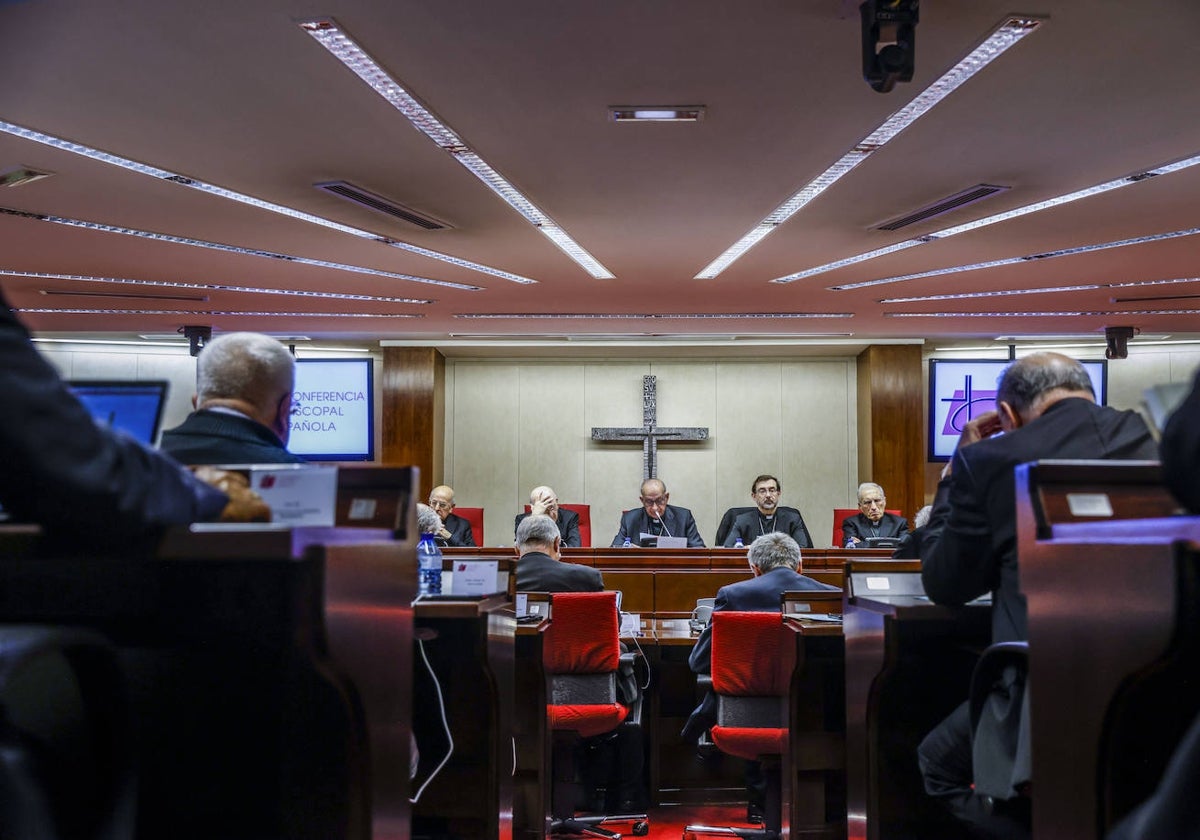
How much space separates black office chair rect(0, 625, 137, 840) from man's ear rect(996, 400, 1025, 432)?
2000mm

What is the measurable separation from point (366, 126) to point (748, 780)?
3268 mm

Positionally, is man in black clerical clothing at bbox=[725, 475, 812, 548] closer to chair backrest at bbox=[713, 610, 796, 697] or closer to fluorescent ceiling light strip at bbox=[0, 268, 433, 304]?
fluorescent ceiling light strip at bbox=[0, 268, 433, 304]

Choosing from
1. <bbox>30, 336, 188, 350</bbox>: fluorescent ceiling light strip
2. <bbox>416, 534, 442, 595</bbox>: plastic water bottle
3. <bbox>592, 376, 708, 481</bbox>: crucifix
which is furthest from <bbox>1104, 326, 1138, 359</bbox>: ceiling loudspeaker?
<bbox>30, 336, 188, 350</bbox>: fluorescent ceiling light strip

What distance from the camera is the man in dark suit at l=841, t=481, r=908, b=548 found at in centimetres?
839

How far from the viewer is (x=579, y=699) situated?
14.6 ft

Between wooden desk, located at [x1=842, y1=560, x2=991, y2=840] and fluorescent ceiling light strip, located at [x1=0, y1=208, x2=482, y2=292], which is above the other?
fluorescent ceiling light strip, located at [x1=0, y1=208, x2=482, y2=292]

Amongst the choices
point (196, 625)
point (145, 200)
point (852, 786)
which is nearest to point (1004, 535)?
point (852, 786)

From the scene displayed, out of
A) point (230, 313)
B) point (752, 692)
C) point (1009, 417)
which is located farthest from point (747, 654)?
point (230, 313)

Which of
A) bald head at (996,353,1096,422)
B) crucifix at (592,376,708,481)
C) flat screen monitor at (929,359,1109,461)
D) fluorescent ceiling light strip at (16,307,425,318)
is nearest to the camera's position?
bald head at (996,353,1096,422)

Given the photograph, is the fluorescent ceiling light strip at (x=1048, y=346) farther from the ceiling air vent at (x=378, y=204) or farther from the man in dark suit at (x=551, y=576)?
the man in dark suit at (x=551, y=576)

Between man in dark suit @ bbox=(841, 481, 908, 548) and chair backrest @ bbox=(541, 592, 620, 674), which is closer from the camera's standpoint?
chair backrest @ bbox=(541, 592, 620, 674)

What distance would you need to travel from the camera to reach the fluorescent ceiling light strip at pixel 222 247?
579 centimetres

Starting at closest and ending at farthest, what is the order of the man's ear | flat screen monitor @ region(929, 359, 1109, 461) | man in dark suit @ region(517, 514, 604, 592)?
the man's ear, man in dark suit @ region(517, 514, 604, 592), flat screen monitor @ region(929, 359, 1109, 461)

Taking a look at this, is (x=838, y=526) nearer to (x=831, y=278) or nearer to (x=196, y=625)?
(x=831, y=278)
